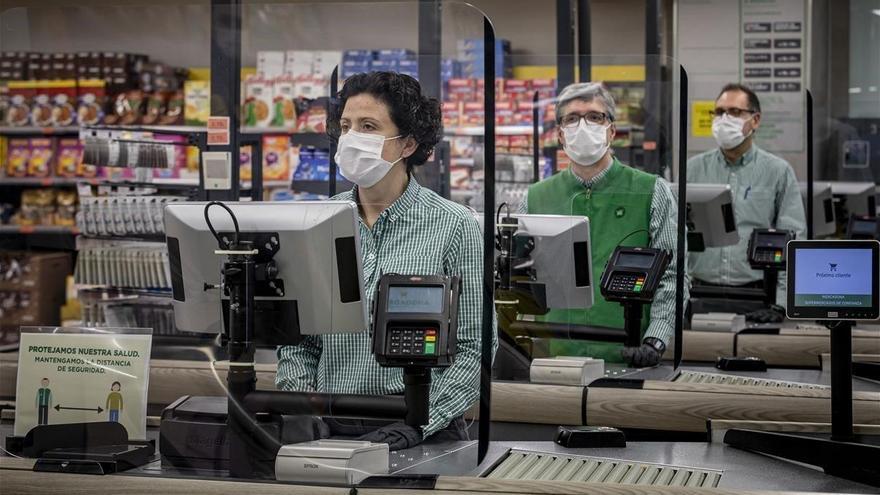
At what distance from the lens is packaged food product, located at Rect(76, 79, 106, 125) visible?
6.95 m

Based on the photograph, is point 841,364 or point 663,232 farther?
point 663,232

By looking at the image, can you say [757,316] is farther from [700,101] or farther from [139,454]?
[139,454]

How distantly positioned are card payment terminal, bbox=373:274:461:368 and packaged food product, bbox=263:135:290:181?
3.34 meters

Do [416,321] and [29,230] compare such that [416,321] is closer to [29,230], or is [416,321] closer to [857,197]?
[29,230]

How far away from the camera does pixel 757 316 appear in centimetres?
588

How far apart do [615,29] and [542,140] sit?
374cm

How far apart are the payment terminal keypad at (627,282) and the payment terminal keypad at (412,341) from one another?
1.91 metres

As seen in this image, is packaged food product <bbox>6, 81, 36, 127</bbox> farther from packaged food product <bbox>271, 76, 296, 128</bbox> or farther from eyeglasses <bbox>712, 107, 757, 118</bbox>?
eyeglasses <bbox>712, 107, 757, 118</bbox>

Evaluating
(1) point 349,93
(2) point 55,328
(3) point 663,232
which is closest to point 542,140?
(3) point 663,232

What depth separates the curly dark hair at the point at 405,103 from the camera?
2961mm

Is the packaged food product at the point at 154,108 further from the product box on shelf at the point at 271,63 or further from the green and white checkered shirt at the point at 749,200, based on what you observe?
the green and white checkered shirt at the point at 749,200

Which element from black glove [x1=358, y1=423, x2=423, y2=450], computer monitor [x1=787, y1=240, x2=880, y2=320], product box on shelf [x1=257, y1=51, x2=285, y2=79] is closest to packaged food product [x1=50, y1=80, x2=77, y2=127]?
product box on shelf [x1=257, y1=51, x2=285, y2=79]

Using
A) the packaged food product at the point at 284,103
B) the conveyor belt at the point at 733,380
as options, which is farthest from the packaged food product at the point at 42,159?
the conveyor belt at the point at 733,380

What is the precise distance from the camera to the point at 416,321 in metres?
2.51
